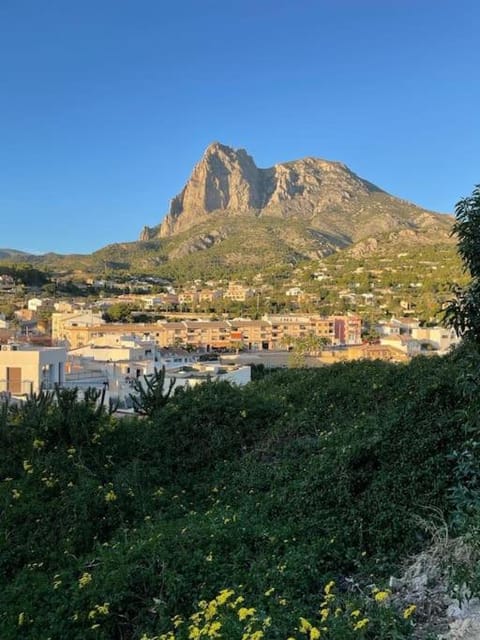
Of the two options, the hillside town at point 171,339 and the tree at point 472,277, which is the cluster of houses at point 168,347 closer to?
the hillside town at point 171,339

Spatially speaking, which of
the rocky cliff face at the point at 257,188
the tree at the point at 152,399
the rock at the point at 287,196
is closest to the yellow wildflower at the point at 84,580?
the tree at the point at 152,399

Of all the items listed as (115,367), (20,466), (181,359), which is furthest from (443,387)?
(181,359)

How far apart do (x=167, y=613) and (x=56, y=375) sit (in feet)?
59.5

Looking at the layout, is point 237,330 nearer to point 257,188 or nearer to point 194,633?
point 194,633

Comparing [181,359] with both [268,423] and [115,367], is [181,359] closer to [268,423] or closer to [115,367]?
[115,367]

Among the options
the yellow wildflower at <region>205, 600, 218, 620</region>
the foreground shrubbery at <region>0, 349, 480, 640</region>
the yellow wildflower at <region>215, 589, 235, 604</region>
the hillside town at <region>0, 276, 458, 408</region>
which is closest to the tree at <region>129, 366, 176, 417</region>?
the foreground shrubbery at <region>0, 349, 480, 640</region>

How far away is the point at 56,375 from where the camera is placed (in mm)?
20781

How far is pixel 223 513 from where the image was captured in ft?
17.7

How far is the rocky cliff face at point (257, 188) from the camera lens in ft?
556

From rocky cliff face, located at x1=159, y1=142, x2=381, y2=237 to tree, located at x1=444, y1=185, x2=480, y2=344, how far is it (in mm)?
164359

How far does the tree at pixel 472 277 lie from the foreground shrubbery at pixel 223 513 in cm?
34

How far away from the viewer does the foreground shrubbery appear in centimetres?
370

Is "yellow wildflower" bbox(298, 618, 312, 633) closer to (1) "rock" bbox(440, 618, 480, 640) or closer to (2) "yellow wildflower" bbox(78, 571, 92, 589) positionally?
(1) "rock" bbox(440, 618, 480, 640)

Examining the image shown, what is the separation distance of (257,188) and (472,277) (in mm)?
183904
